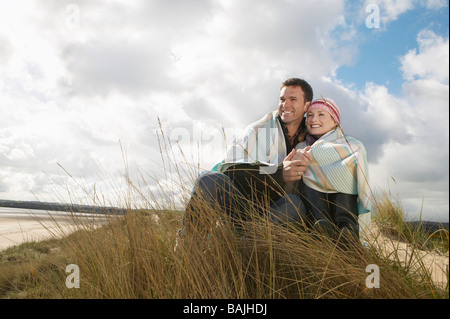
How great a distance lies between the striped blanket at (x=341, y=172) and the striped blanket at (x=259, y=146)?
0.31m

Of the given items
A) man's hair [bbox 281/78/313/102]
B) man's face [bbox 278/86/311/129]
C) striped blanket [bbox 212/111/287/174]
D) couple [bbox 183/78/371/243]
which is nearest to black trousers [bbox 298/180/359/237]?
couple [bbox 183/78/371/243]

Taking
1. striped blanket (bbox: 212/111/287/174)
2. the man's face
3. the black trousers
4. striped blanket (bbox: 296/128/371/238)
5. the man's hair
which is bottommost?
the black trousers

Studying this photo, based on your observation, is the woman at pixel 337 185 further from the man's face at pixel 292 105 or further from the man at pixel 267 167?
the man's face at pixel 292 105

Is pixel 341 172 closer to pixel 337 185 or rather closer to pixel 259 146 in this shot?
pixel 337 185

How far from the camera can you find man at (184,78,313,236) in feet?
7.46

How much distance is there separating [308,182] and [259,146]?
521 mm

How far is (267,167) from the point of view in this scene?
2438 millimetres

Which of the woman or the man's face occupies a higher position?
the man's face

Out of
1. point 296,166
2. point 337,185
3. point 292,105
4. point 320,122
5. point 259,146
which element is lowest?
point 337,185

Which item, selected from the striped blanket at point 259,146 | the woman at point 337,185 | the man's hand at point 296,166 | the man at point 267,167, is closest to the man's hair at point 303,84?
the man at point 267,167

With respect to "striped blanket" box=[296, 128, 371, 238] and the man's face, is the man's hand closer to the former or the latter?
"striped blanket" box=[296, 128, 371, 238]

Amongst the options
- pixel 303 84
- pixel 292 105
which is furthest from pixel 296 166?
pixel 303 84
